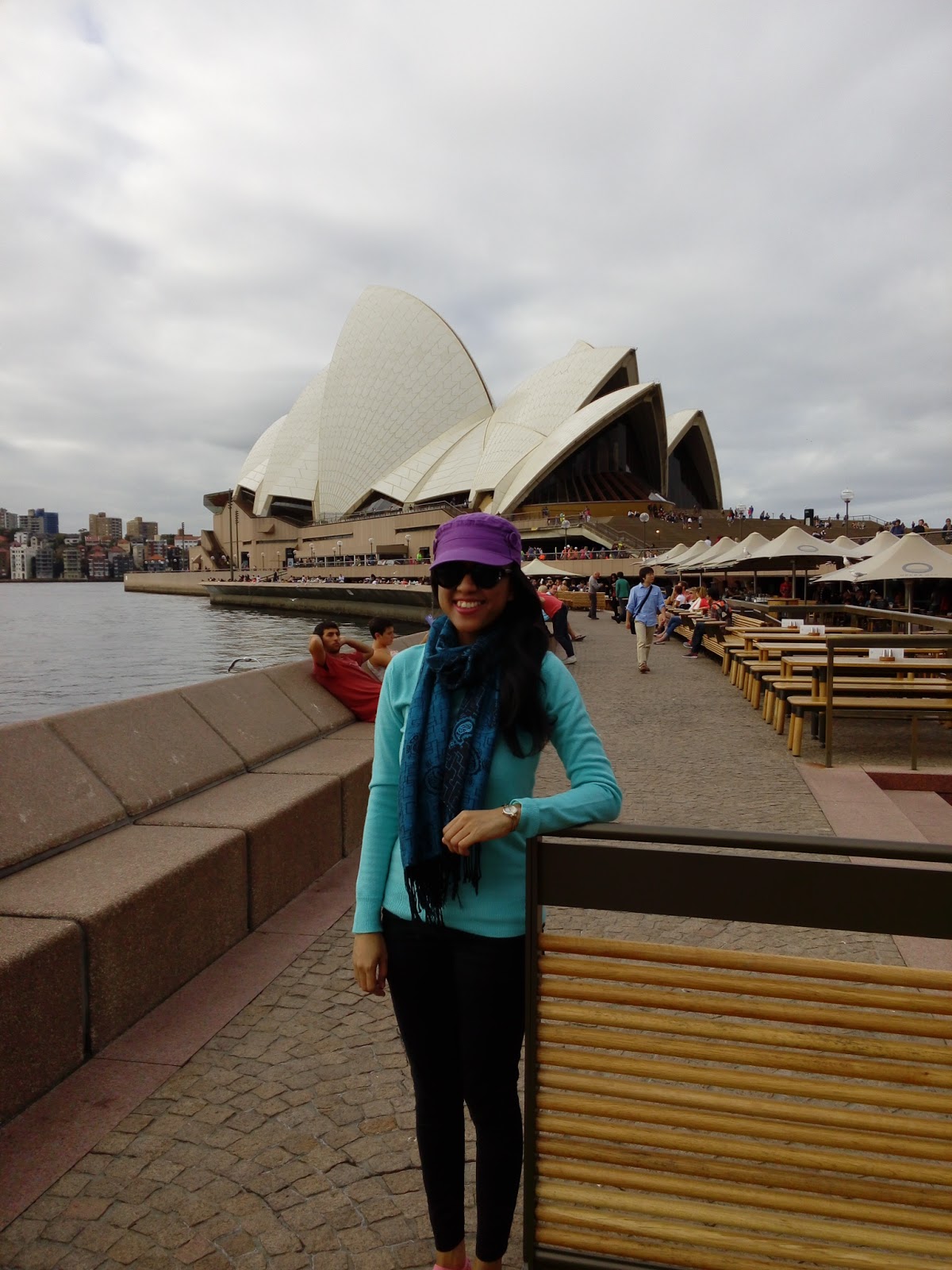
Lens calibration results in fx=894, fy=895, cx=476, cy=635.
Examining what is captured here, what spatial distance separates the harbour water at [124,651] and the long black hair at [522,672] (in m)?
5.13

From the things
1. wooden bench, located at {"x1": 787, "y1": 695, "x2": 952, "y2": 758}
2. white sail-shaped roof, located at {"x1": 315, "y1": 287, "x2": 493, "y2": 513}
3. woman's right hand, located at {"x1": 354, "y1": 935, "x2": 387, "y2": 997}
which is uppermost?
white sail-shaped roof, located at {"x1": 315, "y1": 287, "x2": 493, "y2": 513}

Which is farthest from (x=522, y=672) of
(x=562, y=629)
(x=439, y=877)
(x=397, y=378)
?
(x=397, y=378)

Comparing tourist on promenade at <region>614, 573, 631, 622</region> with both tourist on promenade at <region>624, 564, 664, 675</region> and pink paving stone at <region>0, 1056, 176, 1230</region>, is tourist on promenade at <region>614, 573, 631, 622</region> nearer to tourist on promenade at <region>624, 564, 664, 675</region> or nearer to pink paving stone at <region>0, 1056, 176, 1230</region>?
tourist on promenade at <region>624, 564, 664, 675</region>

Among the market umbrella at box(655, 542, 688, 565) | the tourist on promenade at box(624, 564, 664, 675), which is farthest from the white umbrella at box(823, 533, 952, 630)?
the market umbrella at box(655, 542, 688, 565)

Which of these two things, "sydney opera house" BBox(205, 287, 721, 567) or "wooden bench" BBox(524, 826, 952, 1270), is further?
"sydney opera house" BBox(205, 287, 721, 567)

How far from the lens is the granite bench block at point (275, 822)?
3.18 meters

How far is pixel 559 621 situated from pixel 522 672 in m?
9.86

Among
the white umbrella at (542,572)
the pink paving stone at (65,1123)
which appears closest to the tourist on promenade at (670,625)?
the white umbrella at (542,572)

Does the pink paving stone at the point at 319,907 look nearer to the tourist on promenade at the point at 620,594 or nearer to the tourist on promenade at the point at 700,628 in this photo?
the tourist on promenade at the point at 700,628

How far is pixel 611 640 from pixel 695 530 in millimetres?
28506

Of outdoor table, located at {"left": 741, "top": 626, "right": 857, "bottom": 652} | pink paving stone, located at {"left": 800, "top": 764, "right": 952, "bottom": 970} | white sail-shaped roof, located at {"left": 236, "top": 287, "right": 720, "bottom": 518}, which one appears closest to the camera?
pink paving stone, located at {"left": 800, "top": 764, "right": 952, "bottom": 970}

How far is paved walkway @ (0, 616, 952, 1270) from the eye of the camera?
1657 millimetres

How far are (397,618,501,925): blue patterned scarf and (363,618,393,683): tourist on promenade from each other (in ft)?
14.6

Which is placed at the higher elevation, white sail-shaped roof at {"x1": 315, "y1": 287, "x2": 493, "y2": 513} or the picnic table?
white sail-shaped roof at {"x1": 315, "y1": 287, "x2": 493, "y2": 513}
